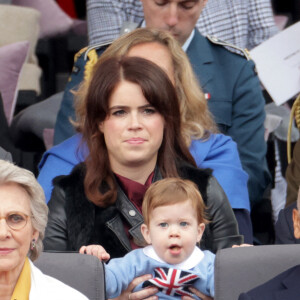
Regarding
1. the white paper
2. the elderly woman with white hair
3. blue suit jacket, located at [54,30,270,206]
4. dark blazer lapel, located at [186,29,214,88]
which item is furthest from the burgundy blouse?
the white paper

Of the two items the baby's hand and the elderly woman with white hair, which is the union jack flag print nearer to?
the baby's hand

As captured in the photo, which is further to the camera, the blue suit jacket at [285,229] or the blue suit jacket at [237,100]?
the blue suit jacket at [237,100]

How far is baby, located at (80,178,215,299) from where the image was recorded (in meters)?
2.84

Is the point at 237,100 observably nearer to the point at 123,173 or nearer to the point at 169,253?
the point at 123,173

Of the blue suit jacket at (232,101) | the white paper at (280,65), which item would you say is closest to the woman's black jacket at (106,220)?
the blue suit jacket at (232,101)

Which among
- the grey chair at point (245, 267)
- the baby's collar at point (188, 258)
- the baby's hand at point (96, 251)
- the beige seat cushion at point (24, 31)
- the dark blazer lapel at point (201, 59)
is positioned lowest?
the beige seat cushion at point (24, 31)

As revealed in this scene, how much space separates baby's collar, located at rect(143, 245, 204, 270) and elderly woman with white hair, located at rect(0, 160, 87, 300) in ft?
1.25

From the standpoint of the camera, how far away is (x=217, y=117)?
3939 mm

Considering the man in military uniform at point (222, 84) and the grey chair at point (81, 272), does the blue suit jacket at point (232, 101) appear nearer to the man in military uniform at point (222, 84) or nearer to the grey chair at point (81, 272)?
the man in military uniform at point (222, 84)

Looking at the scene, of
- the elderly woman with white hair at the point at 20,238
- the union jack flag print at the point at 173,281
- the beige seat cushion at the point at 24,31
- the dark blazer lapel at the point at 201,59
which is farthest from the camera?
the beige seat cushion at the point at 24,31

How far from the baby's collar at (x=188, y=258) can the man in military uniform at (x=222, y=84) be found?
1.07 meters

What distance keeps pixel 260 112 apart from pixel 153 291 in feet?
4.44

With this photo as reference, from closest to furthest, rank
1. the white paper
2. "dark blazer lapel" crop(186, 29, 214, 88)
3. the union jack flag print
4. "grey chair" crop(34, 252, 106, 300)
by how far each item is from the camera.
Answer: "grey chair" crop(34, 252, 106, 300) < the union jack flag print < "dark blazer lapel" crop(186, 29, 214, 88) < the white paper

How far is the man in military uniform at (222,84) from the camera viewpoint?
392cm
